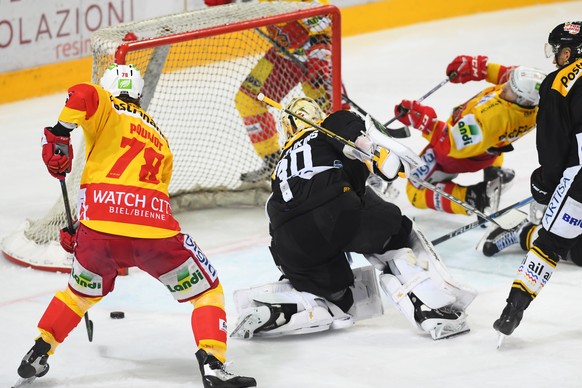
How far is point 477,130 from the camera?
19.6 feet

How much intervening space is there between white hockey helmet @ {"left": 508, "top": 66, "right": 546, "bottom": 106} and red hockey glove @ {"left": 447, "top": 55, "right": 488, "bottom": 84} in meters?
0.42

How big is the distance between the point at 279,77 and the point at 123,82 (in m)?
2.28

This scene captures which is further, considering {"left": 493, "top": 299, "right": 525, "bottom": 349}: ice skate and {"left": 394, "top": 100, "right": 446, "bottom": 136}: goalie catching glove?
{"left": 394, "top": 100, "right": 446, "bottom": 136}: goalie catching glove

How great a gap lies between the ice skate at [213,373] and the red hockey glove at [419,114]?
2415 millimetres

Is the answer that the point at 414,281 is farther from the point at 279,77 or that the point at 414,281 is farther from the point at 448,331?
the point at 279,77

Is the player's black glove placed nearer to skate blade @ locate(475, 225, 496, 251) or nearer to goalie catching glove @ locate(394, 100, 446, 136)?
skate blade @ locate(475, 225, 496, 251)

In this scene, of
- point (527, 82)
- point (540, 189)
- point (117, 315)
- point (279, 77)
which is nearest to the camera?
point (540, 189)

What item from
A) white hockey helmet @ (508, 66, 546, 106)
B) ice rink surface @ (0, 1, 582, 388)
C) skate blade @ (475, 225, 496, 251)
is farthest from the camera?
skate blade @ (475, 225, 496, 251)

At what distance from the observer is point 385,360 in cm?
457

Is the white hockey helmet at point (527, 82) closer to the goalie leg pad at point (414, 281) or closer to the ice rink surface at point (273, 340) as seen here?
the ice rink surface at point (273, 340)

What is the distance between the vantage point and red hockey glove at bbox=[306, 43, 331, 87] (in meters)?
6.48

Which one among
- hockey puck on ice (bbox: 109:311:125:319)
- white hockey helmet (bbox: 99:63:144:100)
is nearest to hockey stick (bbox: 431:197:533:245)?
hockey puck on ice (bbox: 109:311:125:319)

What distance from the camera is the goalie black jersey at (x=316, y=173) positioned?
186 inches

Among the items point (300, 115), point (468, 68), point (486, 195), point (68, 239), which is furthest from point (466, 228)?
point (68, 239)
